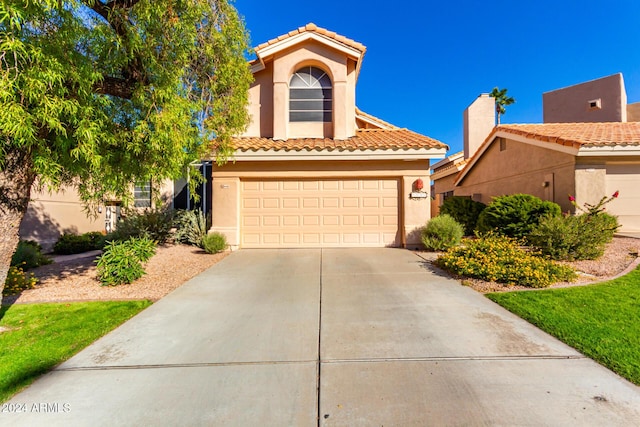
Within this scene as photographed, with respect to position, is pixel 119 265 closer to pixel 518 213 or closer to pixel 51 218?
pixel 51 218

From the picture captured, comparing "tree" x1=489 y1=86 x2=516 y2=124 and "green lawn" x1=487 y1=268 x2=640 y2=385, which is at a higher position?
"tree" x1=489 y1=86 x2=516 y2=124

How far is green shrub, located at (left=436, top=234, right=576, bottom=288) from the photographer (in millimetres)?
5891

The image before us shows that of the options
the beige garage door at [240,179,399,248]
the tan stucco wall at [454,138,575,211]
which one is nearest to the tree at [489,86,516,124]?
the tan stucco wall at [454,138,575,211]

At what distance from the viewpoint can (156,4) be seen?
15.0 feet

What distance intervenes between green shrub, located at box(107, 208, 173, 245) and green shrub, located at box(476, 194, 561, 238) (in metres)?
10.6

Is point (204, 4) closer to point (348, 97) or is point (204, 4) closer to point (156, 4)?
point (156, 4)

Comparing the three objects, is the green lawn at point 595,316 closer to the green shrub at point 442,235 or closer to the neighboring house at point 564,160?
the green shrub at point 442,235

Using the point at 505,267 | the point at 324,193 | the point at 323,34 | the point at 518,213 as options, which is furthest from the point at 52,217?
the point at 518,213

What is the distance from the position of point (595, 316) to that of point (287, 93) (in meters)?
10.7

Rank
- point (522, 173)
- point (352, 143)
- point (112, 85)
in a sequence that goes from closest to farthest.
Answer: point (112, 85)
point (352, 143)
point (522, 173)

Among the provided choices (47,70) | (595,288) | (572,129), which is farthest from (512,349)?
(572,129)

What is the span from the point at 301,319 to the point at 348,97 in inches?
391

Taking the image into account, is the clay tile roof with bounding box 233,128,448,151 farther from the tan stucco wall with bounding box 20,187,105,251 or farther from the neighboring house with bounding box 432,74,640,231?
the tan stucco wall with bounding box 20,187,105,251

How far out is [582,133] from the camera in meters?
12.0
